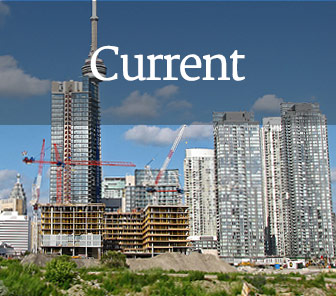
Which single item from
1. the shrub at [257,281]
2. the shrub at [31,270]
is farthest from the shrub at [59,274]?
the shrub at [257,281]

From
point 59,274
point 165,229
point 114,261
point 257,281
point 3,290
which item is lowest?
point 257,281

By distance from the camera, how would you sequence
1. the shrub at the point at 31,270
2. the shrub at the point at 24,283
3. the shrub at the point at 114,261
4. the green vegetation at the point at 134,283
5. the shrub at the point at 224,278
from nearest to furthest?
the shrub at the point at 24,283 → the green vegetation at the point at 134,283 → the shrub at the point at 31,270 → the shrub at the point at 224,278 → the shrub at the point at 114,261

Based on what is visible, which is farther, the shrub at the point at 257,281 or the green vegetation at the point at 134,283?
the shrub at the point at 257,281

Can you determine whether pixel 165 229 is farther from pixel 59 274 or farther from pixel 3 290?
pixel 3 290

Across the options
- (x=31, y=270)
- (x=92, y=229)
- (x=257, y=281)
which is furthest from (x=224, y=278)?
(x=92, y=229)

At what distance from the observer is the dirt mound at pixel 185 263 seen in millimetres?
104062

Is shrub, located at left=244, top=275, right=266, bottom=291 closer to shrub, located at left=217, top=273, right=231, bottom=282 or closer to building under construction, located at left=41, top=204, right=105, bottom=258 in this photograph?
shrub, located at left=217, top=273, right=231, bottom=282

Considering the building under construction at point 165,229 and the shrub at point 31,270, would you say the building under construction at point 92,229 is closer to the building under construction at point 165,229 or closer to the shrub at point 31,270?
the building under construction at point 165,229

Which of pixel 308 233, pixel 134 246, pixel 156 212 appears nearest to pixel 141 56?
pixel 156 212

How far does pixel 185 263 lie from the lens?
108375 millimetres

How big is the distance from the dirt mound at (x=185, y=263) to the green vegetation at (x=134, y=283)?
37711 millimetres

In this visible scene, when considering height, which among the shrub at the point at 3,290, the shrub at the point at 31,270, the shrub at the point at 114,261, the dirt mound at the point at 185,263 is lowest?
the dirt mound at the point at 185,263

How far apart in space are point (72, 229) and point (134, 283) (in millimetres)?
112334

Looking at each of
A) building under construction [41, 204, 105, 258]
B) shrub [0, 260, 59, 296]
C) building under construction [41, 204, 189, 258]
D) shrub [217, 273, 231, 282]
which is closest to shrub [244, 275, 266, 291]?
shrub [217, 273, 231, 282]
